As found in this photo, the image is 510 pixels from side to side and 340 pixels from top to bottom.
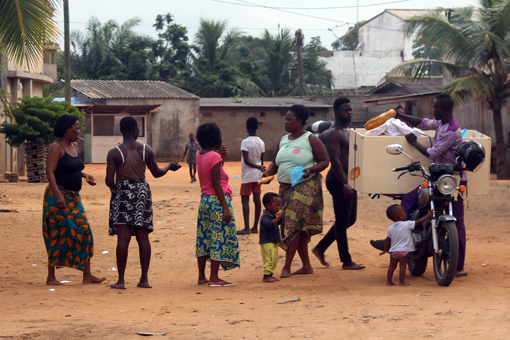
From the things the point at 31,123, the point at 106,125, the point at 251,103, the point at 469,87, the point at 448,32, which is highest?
the point at 448,32

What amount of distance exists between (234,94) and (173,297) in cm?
3315

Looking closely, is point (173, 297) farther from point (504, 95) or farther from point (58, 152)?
point (504, 95)

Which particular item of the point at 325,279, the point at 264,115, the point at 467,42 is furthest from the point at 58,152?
the point at 264,115

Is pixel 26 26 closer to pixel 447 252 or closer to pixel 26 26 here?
pixel 26 26

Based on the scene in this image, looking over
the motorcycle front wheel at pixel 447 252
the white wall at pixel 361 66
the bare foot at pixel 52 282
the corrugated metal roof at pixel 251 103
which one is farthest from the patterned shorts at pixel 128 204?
the white wall at pixel 361 66

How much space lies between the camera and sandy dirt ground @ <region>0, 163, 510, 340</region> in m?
3.66

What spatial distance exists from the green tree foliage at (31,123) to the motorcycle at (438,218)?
13583mm

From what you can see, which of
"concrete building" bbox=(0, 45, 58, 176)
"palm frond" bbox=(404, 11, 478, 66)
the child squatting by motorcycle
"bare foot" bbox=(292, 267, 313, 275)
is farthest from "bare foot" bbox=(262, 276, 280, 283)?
"concrete building" bbox=(0, 45, 58, 176)

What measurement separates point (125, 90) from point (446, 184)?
26.5m

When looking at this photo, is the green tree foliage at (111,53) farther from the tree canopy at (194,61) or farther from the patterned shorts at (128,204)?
the patterned shorts at (128,204)

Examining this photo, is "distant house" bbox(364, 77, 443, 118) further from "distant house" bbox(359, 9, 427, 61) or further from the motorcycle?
"distant house" bbox(359, 9, 427, 61)

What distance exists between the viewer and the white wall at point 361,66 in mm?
49844

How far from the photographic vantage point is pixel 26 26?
8422 mm

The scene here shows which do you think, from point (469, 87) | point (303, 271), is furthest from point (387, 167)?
point (469, 87)
